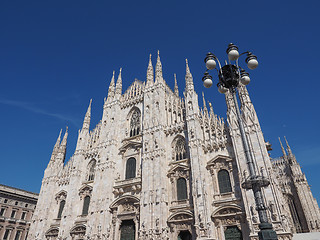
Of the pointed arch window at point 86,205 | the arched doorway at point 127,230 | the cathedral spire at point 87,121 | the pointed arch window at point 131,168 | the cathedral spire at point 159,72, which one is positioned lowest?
the arched doorway at point 127,230

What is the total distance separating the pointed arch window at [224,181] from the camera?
21.6 m

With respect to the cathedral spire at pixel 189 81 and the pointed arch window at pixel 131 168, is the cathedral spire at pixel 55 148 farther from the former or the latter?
the cathedral spire at pixel 189 81

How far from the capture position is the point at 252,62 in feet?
34.4

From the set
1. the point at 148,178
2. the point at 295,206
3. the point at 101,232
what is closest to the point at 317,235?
the point at 295,206

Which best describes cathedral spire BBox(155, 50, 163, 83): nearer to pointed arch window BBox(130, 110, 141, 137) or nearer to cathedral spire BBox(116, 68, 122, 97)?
pointed arch window BBox(130, 110, 141, 137)

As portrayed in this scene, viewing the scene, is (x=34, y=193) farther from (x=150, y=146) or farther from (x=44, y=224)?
(x=150, y=146)

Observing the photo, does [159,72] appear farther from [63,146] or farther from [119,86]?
[63,146]

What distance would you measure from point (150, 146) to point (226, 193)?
990cm

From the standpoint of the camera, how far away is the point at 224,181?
22000 millimetres

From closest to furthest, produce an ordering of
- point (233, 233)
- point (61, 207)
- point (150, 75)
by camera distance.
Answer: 1. point (233, 233)
2. point (61, 207)
3. point (150, 75)

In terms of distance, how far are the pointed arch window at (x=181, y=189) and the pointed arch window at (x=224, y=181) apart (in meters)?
3.60

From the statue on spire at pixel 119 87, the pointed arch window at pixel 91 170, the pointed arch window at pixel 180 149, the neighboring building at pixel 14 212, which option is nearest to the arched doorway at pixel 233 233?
the pointed arch window at pixel 180 149

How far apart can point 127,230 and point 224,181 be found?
1171 centimetres

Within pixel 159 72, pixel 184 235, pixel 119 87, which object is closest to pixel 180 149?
pixel 184 235
